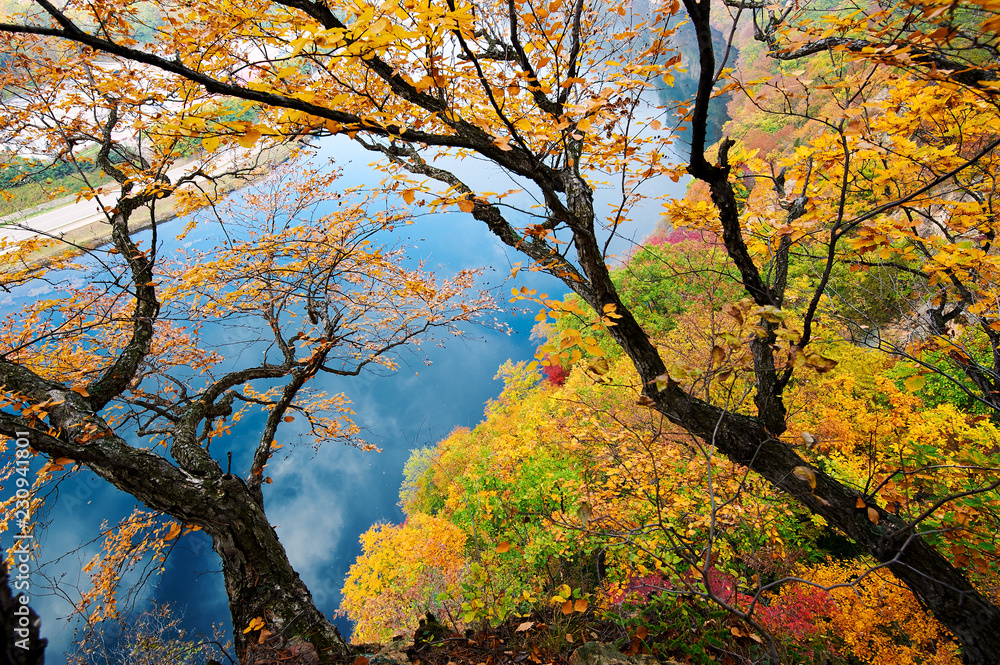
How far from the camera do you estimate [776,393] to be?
9.03 feet

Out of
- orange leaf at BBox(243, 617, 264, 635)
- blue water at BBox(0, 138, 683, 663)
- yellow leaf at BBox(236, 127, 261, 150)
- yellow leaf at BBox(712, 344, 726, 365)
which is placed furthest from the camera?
blue water at BBox(0, 138, 683, 663)

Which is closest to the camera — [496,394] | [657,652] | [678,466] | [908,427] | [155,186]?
[155,186]

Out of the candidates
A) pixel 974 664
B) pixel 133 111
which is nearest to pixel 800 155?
pixel 974 664

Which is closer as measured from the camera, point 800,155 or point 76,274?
point 800,155

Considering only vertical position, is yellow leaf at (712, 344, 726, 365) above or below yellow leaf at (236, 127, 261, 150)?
below

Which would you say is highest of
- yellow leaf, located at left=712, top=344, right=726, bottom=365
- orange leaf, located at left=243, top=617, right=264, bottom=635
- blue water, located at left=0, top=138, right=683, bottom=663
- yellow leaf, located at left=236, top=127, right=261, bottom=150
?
blue water, located at left=0, top=138, right=683, bottom=663

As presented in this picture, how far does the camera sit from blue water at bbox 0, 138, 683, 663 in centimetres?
1481

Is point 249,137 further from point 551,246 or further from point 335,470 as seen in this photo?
point 335,470

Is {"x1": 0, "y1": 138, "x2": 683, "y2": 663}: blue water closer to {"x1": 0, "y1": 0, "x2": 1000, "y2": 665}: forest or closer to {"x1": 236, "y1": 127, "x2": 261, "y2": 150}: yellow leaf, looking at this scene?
{"x1": 0, "y1": 0, "x2": 1000, "y2": 665}: forest

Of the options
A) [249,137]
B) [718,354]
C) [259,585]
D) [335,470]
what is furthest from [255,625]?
[335,470]

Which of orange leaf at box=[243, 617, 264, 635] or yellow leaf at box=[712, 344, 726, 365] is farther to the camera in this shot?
orange leaf at box=[243, 617, 264, 635]

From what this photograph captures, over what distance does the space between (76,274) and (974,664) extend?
26.9 meters

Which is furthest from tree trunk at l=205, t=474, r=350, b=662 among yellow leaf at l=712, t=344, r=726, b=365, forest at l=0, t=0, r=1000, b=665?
yellow leaf at l=712, t=344, r=726, b=365

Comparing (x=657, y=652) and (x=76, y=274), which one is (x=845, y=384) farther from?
(x=76, y=274)
